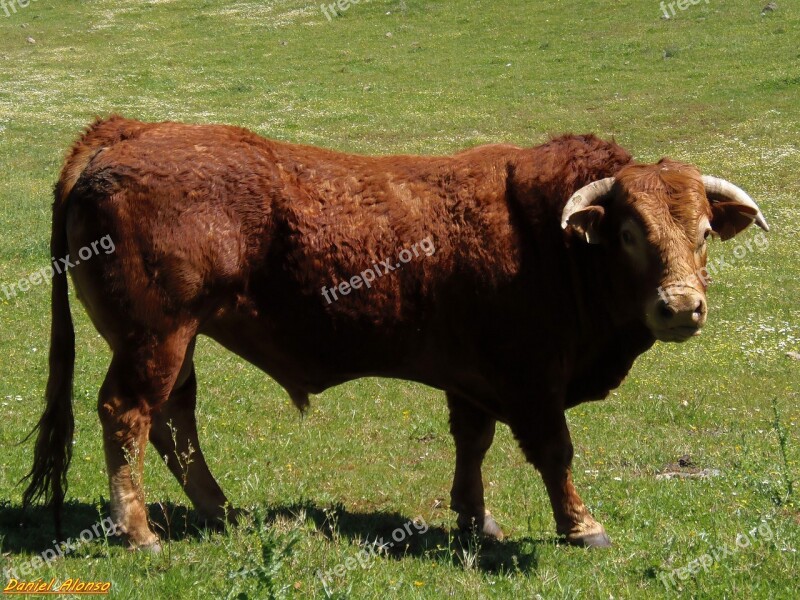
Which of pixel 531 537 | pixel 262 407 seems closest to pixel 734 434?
pixel 531 537

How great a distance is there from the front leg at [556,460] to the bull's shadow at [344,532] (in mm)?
280

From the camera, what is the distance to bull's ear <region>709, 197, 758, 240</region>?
25.9 feet

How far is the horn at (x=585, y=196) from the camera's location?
24.6 feet

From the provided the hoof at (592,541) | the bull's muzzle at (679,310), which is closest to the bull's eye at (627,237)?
the bull's muzzle at (679,310)

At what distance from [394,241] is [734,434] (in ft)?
17.8

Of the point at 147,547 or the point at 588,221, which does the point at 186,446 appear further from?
the point at 588,221

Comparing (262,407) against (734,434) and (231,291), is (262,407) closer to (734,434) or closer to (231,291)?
(231,291)

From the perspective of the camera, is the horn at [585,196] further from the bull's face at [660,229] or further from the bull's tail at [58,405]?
the bull's tail at [58,405]

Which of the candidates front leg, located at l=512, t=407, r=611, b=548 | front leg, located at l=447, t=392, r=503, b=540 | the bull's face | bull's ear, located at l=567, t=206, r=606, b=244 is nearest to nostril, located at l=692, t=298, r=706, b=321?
the bull's face

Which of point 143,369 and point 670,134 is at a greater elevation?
point 143,369

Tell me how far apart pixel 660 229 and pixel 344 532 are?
3.31 meters

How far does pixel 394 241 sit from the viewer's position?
7785 millimetres

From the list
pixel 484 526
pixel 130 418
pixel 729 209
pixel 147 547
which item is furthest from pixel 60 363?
pixel 729 209

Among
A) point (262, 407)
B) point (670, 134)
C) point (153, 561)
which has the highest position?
point (153, 561)
